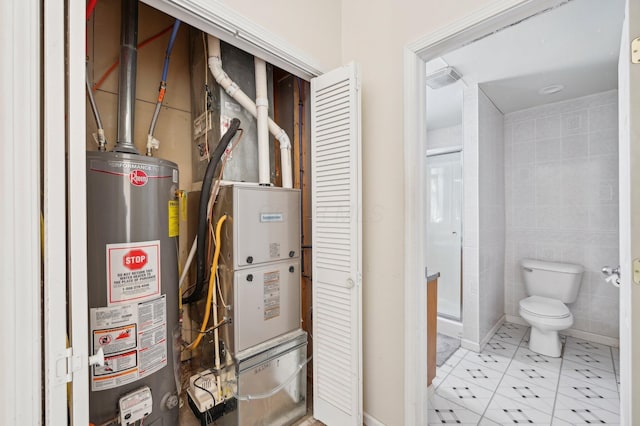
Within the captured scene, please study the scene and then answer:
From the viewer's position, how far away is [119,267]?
1.07 m

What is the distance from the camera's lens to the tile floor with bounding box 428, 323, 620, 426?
1.64m

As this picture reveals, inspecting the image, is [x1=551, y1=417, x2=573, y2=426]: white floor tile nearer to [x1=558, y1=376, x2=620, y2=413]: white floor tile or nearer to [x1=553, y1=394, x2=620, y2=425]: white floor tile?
[x1=553, y1=394, x2=620, y2=425]: white floor tile

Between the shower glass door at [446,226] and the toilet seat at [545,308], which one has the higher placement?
the shower glass door at [446,226]

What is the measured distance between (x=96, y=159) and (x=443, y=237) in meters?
3.45

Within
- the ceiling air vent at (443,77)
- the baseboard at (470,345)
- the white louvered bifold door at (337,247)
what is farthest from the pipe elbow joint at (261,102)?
the baseboard at (470,345)

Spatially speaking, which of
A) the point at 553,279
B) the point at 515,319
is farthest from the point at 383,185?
the point at 515,319

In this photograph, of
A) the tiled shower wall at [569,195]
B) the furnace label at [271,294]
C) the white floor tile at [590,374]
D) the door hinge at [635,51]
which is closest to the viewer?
the door hinge at [635,51]

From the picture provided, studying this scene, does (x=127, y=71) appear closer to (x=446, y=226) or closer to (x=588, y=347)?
(x=446, y=226)

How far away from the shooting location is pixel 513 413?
65.7 inches

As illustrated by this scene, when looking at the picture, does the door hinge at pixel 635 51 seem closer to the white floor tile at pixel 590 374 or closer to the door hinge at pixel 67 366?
the door hinge at pixel 67 366

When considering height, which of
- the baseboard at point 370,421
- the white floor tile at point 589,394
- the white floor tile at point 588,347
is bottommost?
the white floor tile at point 588,347

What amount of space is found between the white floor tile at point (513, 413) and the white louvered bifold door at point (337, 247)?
959 millimetres

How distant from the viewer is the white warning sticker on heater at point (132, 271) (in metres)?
1.06

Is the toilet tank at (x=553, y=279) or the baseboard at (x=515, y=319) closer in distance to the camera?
the toilet tank at (x=553, y=279)
